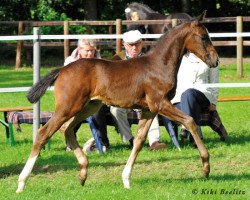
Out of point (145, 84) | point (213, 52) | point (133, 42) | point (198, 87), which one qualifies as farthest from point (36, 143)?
point (198, 87)

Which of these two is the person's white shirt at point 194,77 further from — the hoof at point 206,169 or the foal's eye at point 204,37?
the hoof at point 206,169

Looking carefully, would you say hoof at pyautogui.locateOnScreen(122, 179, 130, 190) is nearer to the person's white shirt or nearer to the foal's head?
the foal's head

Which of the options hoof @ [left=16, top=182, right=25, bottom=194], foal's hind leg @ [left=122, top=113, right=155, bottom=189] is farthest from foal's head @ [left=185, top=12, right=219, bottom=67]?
hoof @ [left=16, top=182, right=25, bottom=194]

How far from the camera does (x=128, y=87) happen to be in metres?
8.28

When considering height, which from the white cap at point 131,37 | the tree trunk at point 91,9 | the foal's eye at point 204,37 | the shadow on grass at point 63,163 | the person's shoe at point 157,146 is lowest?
the shadow on grass at point 63,163

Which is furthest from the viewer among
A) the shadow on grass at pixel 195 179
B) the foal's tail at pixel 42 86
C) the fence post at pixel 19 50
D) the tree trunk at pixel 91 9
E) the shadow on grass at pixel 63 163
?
the tree trunk at pixel 91 9

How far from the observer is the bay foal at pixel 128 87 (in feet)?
26.8

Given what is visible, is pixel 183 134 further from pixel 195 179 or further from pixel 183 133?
pixel 195 179

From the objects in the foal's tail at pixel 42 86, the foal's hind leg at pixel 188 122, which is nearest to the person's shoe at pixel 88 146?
the foal's tail at pixel 42 86

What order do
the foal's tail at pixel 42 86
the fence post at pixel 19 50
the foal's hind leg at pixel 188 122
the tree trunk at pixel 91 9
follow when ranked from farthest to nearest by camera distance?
the tree trunk at pixel 91 9 < the fence post at pixel 19 50 < the foal's tail at pixel 42 86 < the foal's hind leg at pixel 188 122

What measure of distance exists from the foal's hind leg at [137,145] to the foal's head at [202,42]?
0.85 meters

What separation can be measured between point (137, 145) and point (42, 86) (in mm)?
1182

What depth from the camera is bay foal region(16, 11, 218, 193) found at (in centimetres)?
816

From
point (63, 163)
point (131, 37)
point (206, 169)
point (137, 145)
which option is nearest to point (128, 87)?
point (137, 145)
